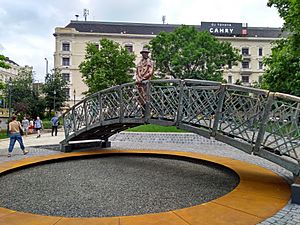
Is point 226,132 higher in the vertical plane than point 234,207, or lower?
higher

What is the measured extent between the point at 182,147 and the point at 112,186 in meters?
7.54

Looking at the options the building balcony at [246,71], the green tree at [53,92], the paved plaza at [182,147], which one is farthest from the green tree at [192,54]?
the building balcony at [246,71]

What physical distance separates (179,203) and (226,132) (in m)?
2.77

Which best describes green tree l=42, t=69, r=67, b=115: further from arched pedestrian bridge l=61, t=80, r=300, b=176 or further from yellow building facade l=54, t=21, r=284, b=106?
arched pedestrian bridge l=61, t=80, r=300, b=176

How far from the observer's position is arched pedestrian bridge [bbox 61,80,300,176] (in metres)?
6.95

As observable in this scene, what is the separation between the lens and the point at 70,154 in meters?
12.2

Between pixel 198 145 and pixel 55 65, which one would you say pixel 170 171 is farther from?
pixel 55 65

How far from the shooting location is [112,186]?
7773 millimetres

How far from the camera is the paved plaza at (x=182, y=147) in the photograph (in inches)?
212

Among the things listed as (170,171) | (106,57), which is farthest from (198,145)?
(106,57)

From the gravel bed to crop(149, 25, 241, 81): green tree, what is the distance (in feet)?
96.1

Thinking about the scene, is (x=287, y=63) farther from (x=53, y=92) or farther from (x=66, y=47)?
(x=66, y=47)

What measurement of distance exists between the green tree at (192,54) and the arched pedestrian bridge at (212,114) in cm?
2763

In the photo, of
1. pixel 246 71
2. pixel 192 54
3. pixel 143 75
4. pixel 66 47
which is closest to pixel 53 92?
pixel 192 54
